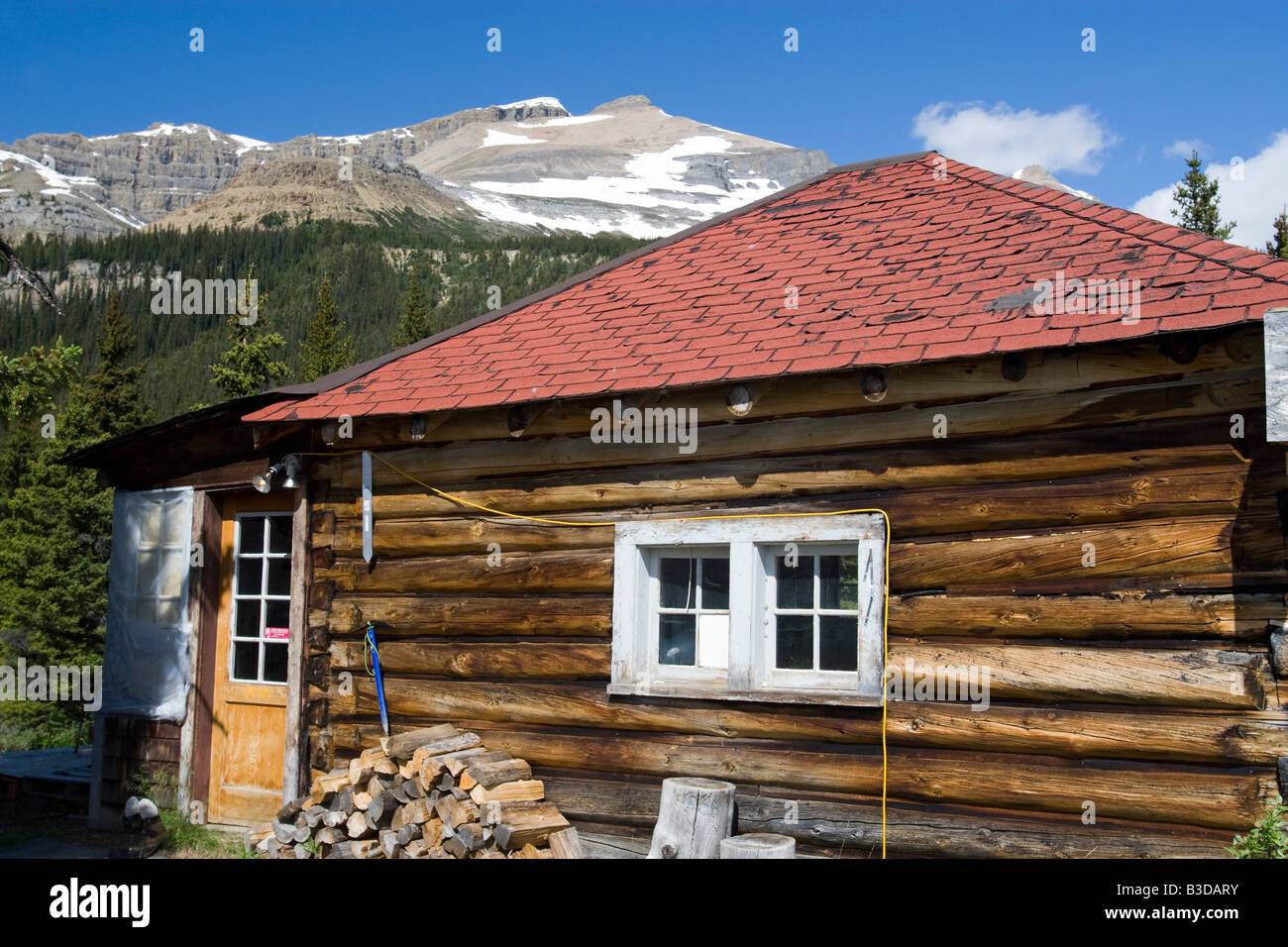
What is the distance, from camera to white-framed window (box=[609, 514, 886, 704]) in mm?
6273

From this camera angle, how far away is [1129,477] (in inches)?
220

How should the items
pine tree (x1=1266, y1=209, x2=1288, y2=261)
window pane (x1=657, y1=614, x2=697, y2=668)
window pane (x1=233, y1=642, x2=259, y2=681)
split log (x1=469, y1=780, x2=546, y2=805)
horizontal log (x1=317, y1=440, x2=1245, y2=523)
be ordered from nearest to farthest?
1. horizontal log (x1=317, y1=440, x2=1245, y2=523)
2. split log (x1=469, y1=780, x2=546, y2=805)
3. window pane (x1=657, y1=614, x2=697, y2=668)
4. window pane (x1=233, y1=642, x2=259, y2=681)
5. pine tree (x1=1266, y1=209, x2=1288, y2=261)

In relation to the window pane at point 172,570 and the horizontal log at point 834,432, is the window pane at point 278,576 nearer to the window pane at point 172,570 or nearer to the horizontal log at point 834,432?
the window pane at point 172,570

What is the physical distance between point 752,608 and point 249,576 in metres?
4.74

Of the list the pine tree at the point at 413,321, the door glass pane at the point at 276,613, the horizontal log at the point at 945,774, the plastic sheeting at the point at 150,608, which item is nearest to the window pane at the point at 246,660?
the door glass pane at the point at 276,613

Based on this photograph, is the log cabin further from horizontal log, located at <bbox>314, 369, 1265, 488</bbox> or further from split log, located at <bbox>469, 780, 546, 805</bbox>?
split log, located at <bbox>469, 780, 546, 805</bbox>

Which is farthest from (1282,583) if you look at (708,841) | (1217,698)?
(708,841)

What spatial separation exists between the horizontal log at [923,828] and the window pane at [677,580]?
116 centimetres

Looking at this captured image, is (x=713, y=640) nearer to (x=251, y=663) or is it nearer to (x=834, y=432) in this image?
(x=834, y=432)

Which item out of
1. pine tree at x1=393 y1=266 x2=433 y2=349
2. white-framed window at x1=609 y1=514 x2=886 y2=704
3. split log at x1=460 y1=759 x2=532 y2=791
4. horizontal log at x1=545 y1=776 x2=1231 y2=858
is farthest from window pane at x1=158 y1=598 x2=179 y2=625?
pine tree at x1=393 y1=266 x2=433 y2=349

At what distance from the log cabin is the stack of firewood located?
320mm

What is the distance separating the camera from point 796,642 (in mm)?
6617

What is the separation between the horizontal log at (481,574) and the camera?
7203 mm
